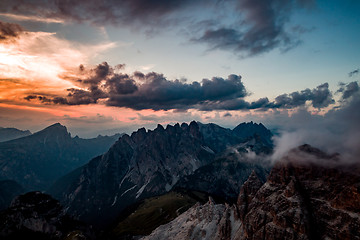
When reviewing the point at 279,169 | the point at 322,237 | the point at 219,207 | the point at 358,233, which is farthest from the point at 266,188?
the point at 219,207

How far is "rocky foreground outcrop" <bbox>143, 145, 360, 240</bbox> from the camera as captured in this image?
73.8m

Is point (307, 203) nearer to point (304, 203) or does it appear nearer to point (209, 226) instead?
point (304, 203)

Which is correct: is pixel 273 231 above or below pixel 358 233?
below

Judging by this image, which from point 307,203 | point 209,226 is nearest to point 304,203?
point 307,203

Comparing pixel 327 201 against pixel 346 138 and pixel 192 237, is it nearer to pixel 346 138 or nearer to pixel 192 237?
pixel 346 138

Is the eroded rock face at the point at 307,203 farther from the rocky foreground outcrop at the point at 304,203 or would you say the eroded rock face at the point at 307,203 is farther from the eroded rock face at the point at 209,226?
the eroded rock face at the point at 209,226

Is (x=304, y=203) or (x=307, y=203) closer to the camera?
(x=304, y=203)

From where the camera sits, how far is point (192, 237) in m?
142

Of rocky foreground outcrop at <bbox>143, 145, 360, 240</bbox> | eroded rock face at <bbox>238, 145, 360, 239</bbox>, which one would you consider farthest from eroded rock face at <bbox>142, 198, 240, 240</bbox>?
eroded rock face at <bbox>238, 145, 360, 239</bbox>

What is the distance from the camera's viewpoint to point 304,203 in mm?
84688

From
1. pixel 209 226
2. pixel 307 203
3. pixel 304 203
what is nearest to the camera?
pixel 304 203

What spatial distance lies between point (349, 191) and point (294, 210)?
20573 millimetres

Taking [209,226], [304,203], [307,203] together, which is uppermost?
[304,203]

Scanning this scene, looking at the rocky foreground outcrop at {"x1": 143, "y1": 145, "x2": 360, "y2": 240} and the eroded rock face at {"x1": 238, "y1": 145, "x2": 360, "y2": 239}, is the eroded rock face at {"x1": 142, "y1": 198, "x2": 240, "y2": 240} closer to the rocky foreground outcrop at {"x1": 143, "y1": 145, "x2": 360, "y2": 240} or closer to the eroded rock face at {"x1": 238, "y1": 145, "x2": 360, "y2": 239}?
the rocky foreground outcrop at {"x1": 143, "y1": 145, "x2": 360, "y2": 240}
